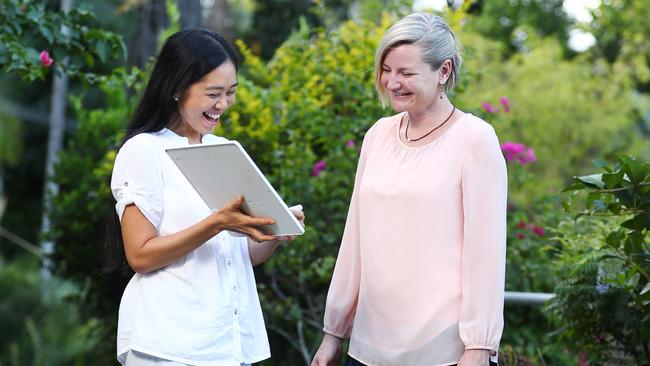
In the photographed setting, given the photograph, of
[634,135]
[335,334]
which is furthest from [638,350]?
[634,135]

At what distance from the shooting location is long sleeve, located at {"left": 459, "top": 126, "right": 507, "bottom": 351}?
2895 mm

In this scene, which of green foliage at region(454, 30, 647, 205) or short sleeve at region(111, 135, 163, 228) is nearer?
short sleeve at region(111, 135, 163, 228)

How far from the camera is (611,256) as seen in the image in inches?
155

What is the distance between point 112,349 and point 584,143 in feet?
36.2

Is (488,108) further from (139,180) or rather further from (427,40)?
(139,180)

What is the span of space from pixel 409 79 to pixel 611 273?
1531 mm

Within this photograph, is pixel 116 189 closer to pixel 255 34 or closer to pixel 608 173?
pixel 608 173

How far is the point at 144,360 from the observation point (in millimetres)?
2938

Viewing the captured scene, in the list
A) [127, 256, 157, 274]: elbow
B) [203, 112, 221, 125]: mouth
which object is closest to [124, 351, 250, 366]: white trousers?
[127, 256, 157, 274]: elbow

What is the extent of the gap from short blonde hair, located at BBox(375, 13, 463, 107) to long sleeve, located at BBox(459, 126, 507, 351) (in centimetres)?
26

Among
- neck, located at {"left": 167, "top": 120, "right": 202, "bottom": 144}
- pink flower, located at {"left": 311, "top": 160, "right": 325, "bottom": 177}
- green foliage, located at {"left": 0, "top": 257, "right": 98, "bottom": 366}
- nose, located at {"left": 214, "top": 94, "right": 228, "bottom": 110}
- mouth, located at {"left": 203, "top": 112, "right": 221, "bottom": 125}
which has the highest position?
nose, located at {"left": 214, "top": 94, "right": 228, "bottom": 110}

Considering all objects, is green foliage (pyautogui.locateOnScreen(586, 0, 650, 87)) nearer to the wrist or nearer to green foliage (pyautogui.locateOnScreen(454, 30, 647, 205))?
green foliage (pyautogui.locateOnScreen(454, 30, 647, 205))

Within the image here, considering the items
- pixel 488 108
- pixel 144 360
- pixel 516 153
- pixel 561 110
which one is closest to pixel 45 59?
pixel 144 360

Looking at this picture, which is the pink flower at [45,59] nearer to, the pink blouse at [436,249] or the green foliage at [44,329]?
the pink blouse at [436,249]
